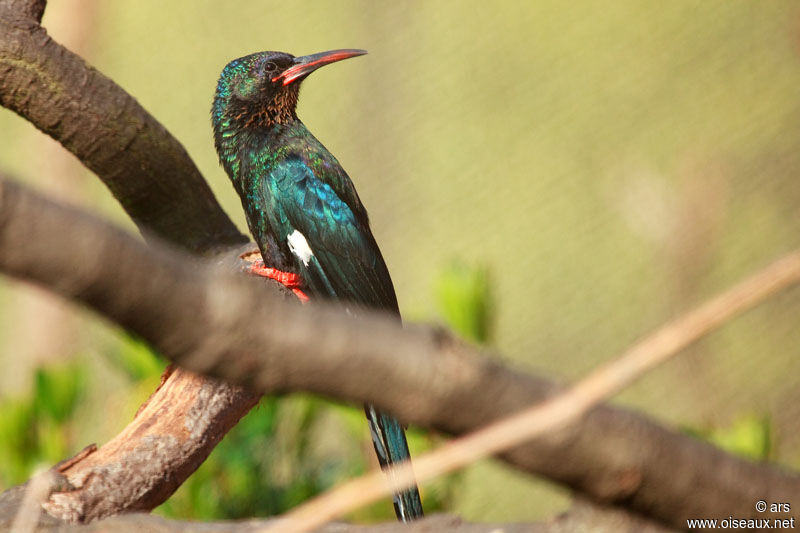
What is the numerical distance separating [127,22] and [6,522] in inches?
147

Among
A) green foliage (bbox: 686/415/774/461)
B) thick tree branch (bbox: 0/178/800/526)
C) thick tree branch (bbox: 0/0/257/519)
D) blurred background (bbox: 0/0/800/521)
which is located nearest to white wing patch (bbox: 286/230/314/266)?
thick tree branch (bbox: 0/0/257/519)

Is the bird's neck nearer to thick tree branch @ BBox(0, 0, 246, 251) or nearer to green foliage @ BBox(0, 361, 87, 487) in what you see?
thick tree branch @ BBox(0, 0, 246, 251)

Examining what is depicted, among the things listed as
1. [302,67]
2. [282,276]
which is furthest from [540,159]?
[282,276]

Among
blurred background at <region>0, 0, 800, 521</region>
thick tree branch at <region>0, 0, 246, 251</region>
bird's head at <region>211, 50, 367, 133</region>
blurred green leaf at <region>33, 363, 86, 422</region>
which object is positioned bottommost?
blurred green leaf at <region>33, 363, 86, 422</region>

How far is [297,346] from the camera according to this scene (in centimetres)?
77

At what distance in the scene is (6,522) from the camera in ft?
5.16

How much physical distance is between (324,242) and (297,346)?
77.2 inches

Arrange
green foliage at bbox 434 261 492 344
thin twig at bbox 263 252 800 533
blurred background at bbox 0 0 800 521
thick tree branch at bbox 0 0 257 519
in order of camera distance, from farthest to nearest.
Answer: blurred background at bbox 0 0 800 521, green foliage at bbox 434 261 492 344, thick tree branch at bbox 0 0 257 519, thin twig at bbox 263 252 800 533

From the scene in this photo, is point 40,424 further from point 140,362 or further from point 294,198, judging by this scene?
point 294,198

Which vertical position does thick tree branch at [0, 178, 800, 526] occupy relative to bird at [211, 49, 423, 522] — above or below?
below

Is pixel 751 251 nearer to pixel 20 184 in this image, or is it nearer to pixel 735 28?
pixel 735 28

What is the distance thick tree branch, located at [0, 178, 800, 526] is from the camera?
0.72 meters

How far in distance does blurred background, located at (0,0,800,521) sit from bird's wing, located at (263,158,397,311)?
166 cm

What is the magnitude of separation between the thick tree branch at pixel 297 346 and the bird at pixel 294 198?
1694 millimetres
